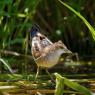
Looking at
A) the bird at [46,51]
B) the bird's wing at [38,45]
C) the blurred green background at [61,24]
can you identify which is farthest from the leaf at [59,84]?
the blurred green background at [61,24]

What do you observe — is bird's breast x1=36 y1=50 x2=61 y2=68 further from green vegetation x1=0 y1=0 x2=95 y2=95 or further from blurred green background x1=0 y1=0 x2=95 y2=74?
blurred green background x1=0 y1=0 x2=95 y2=74

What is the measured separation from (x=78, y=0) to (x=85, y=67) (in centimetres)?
91

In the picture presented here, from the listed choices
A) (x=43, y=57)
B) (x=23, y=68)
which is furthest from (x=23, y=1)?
(x=43, y=57)

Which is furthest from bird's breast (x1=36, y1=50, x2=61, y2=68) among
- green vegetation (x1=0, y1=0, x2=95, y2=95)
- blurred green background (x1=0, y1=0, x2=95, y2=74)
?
blurred green background (x1=0, y1=0, x2=95, y2=74)

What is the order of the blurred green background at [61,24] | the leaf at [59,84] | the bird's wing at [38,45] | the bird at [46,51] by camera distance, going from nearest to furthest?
the leaf at [59,84] → the bird at [46,51] → the bird's wing at [38,45] → the blurred green background at [61,24]

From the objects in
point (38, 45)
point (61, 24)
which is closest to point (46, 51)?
point (38, 45)

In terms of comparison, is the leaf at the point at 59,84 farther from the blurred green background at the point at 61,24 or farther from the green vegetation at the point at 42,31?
the blurred green background at the point at 61,24

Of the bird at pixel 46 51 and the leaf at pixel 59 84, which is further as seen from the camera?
the bird at pixel 46 51

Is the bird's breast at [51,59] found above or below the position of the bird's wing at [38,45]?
below

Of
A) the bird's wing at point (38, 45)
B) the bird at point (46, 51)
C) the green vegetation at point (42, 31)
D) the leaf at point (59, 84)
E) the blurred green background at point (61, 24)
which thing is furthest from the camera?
the blurred green background at point (61, 24)

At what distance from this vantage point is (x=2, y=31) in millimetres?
4773

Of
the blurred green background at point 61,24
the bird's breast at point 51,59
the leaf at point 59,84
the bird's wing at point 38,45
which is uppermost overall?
the blurred green background at point 61,24

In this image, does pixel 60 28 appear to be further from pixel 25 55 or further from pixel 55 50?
pixel 55 50

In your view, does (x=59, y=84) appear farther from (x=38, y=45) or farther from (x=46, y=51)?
(x=38, y=45)
